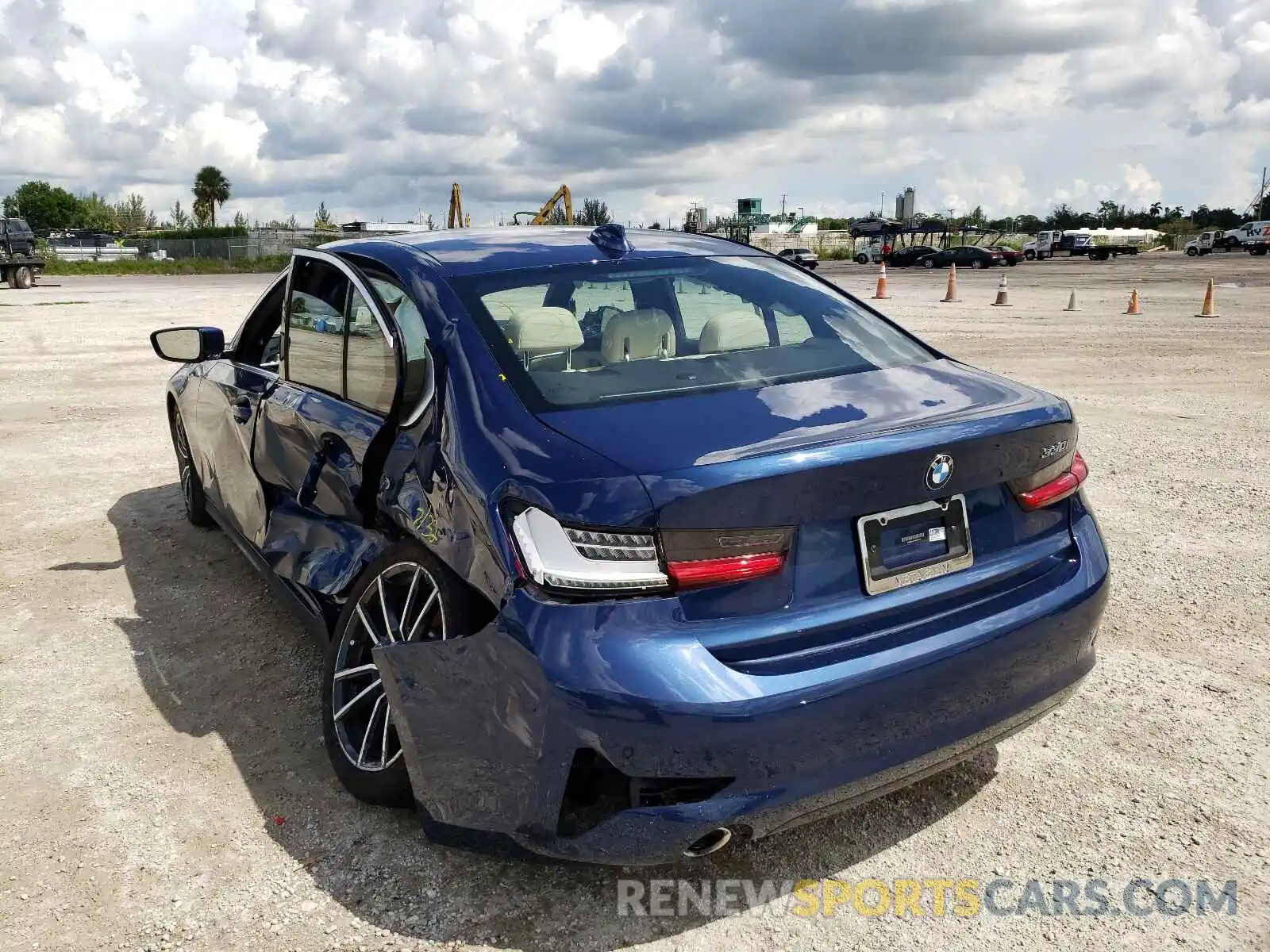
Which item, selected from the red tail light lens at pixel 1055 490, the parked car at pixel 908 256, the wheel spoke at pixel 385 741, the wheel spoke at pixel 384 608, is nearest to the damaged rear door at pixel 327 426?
the wheel spoke at pixel 384 608

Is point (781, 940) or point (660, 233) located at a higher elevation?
point (660, 233)

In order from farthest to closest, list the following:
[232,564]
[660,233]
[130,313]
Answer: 1. [130,313]
2. [232,564]
3. [660,233]

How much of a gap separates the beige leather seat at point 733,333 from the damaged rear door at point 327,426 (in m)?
0.95

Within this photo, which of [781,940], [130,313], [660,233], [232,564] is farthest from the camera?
[130,313]

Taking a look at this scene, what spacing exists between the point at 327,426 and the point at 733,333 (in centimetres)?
135

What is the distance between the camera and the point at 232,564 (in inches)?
208

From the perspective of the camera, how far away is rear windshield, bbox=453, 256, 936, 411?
2.87 metres

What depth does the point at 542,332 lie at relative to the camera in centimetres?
309

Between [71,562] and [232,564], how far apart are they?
34.5 inches

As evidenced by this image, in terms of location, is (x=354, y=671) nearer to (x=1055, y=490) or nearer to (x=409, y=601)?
(x=409, y=601)

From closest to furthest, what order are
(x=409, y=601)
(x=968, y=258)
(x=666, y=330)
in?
(x=409, y=601) < (x=666, y=330) < (x=968, y=258)

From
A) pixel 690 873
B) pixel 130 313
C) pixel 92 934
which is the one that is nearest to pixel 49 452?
pixel 92 934

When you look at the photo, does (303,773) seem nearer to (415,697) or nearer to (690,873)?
(415,697)

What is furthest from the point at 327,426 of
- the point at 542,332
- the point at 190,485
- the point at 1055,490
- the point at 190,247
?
the point at 190,247
